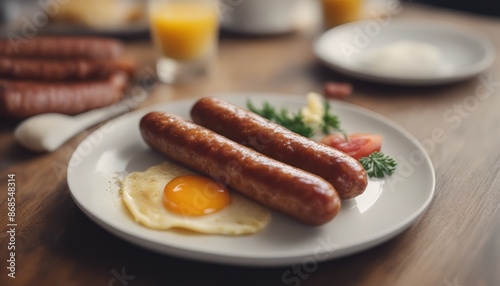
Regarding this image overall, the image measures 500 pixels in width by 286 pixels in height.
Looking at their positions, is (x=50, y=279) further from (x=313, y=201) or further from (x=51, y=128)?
(x=51, y=128)

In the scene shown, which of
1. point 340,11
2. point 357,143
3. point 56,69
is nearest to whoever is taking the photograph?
point 357,143

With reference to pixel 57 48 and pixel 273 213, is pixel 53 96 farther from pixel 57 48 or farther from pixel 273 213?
pixel 273 213

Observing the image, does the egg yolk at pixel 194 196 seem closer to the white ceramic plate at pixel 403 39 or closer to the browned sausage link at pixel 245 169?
the browned sausage link at pixel 245 169

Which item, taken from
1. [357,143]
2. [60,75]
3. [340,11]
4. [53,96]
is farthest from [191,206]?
[340,11]

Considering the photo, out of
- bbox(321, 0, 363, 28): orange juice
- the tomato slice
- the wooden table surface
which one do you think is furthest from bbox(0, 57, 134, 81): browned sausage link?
bbox(321, 0, 363, 28): orange juice

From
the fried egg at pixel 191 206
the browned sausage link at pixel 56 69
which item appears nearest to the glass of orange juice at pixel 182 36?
the browned sausage link at pixel 56 69

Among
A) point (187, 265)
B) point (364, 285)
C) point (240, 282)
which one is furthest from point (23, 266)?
point (364, 285)
